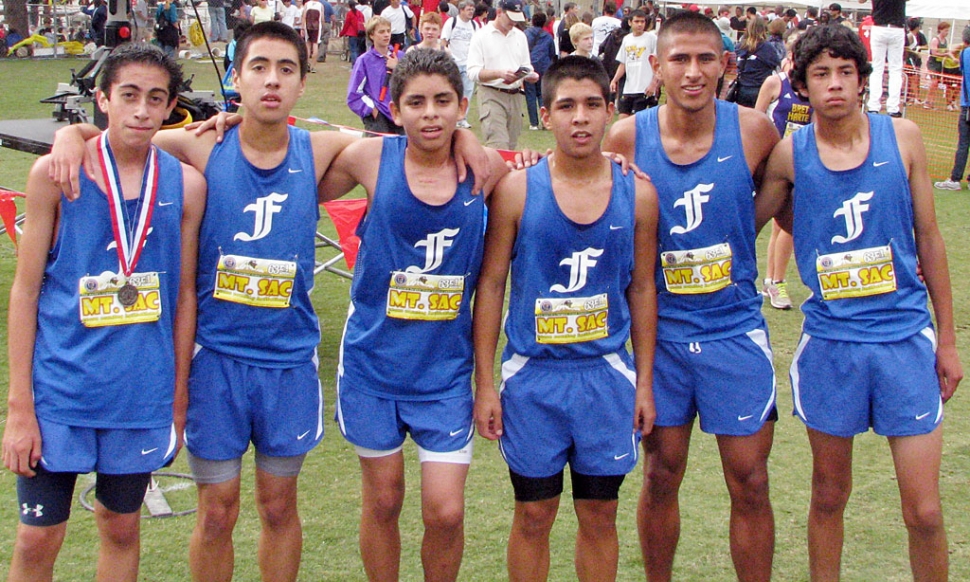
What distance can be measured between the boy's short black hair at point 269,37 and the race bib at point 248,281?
0.69 m

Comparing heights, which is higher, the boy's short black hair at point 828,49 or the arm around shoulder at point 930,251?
the boy's short black hair at point 828,49

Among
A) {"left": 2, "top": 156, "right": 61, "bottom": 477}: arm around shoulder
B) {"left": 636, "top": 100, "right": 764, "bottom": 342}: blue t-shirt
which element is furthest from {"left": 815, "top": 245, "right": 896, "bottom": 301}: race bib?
{"left": 2, "top": 156, "right": 61, "bottom": 477}: arm around shoulder

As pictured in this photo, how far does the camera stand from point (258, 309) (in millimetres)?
3486

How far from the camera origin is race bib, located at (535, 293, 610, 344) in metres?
3.51

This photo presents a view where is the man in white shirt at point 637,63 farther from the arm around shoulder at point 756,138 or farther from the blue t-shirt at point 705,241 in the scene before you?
the blue t-shirt at point 705,241

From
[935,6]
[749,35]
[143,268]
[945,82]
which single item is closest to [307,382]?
[143,268]

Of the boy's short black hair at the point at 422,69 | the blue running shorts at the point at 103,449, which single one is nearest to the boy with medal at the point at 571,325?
the boy's short black hair at the point at 422,69

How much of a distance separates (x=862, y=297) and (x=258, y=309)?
202 centimetres

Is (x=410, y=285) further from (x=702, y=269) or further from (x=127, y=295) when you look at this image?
(x=702, y=269)

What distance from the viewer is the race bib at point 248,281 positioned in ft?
11.4

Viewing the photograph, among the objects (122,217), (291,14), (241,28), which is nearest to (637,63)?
(241,28)

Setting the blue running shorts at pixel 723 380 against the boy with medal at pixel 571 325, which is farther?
the blue running shorts at pixel 723 380

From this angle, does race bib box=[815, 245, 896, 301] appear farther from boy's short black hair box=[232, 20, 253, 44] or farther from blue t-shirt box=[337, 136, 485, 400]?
boy's short black hair box=[232, 20, 253, 44]

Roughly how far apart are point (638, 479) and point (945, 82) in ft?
62.7
